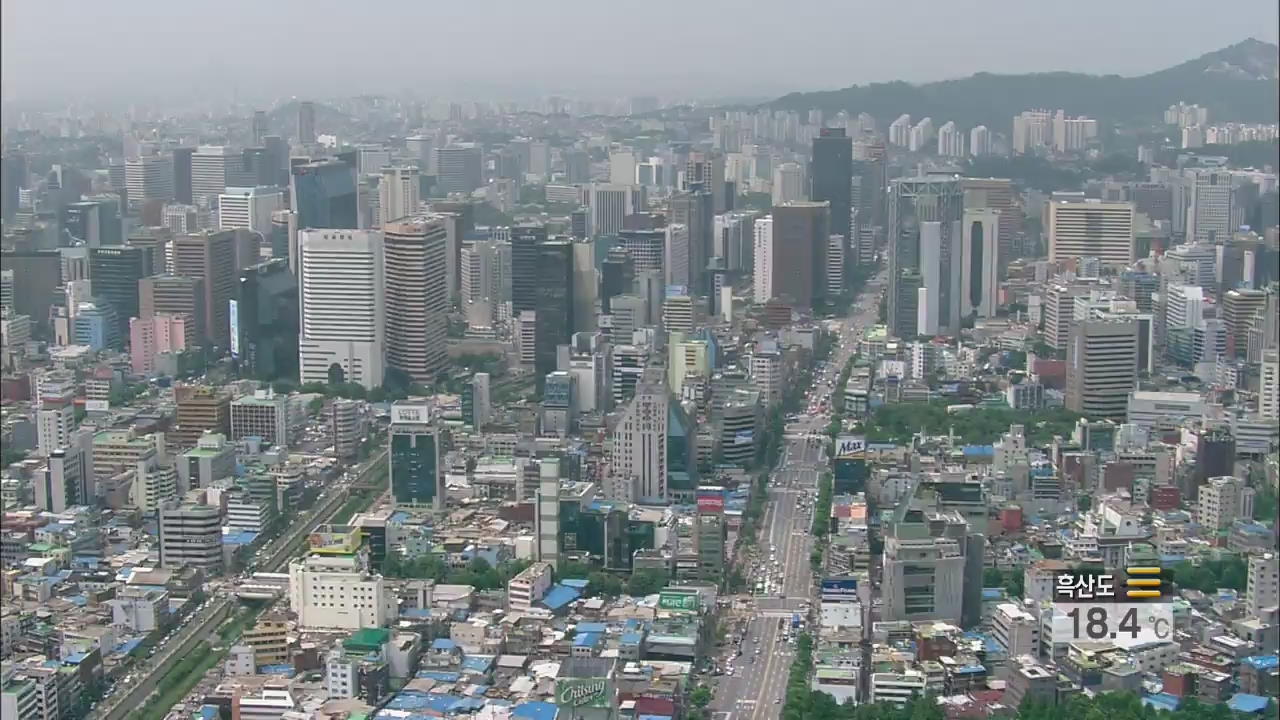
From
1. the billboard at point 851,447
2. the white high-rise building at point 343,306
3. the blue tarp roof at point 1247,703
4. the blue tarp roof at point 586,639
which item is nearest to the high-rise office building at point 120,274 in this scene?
the white high-rise building at point 343,306

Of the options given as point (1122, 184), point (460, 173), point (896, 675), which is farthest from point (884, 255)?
point (896, 675)

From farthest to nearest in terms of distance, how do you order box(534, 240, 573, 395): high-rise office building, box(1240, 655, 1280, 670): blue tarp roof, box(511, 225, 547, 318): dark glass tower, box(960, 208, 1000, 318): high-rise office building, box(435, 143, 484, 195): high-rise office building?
1. box(435, 143, 484, 195): high-rise office building
2. box(960, 208, 1000, 318): high-rise office building
3. box(511, 225, 547, 318): dark glass tower
4. box(534, 240, 573, 395): high-rise office building
5. box(1240, 655, 1280, 670): blue tarp roof

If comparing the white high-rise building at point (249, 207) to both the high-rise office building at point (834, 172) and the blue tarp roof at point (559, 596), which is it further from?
the blue tarp roof at point (559, 596)

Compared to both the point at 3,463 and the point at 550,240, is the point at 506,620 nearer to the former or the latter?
the point at 3,463

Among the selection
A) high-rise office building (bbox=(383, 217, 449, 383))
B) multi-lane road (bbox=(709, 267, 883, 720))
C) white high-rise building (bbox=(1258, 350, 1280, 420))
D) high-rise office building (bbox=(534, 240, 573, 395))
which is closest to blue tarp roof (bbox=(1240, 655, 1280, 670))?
multi-lane road (bbox=(709, 267, 883, 720))

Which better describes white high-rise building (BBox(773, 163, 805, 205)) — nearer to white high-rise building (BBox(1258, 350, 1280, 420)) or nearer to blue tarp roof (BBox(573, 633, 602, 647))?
white high-rise building (BBox(1258, 350, 1280, 420))

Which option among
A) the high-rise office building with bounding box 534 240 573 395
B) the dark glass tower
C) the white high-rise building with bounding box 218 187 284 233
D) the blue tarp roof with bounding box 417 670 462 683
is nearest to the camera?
the blue tarp roof with bounding box 417 670 462 683
